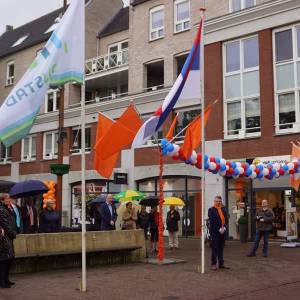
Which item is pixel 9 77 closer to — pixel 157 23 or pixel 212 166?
pixel 157 23

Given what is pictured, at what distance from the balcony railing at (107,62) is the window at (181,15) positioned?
175 inches

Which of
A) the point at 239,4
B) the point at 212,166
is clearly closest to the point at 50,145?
the point at 239,4

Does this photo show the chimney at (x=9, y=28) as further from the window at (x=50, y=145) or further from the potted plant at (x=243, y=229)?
the potted plant at (x=243, y=229)

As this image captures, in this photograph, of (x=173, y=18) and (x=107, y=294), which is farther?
(x=173, y=18)

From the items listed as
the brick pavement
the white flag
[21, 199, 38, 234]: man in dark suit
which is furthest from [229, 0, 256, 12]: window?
the white flag

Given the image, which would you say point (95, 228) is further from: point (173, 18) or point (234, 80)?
point (173, 18)

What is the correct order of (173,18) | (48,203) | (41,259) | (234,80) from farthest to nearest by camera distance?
(173,18) < (234,80) < (48,203) < (41,259)

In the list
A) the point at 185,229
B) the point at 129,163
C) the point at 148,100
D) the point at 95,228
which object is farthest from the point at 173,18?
the point at 95,228

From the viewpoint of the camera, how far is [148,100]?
28.8 metres

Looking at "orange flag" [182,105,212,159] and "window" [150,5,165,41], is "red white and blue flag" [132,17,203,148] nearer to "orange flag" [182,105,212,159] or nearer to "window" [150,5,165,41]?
"orange flag" [182,105,212,159]

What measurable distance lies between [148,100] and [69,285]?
1903 centimetres

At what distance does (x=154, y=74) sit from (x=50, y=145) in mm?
9201

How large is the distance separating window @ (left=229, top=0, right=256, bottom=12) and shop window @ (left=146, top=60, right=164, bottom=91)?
5932 millimetres

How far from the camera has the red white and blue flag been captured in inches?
503
